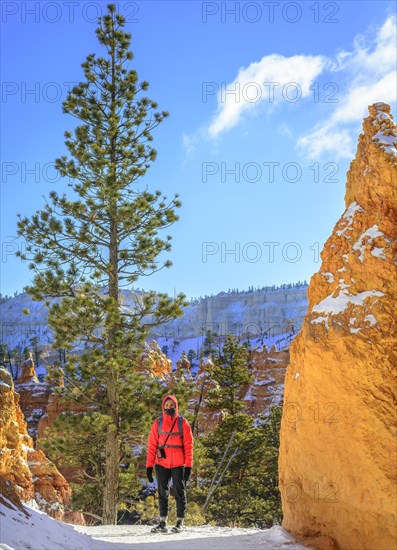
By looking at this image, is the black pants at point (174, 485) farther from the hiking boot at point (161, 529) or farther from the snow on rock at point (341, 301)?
the snow on rock at point (341, 301)

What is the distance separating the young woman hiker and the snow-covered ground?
406mm

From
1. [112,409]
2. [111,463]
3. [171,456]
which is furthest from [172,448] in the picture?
[112,409]

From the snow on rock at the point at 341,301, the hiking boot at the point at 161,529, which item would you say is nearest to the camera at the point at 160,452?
the hiking boot at the point at 161,529

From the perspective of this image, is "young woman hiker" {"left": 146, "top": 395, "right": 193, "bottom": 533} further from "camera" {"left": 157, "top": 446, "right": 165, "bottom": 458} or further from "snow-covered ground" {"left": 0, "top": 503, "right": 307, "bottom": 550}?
"snow-covered ground" {"left": 0, "top": 503, "right": 307, "bottom": 550}

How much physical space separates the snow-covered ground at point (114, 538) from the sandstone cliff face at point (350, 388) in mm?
361

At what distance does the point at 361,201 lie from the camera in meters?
6.44

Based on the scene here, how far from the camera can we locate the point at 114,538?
679 centimetres

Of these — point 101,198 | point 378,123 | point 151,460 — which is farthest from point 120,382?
point 378,123

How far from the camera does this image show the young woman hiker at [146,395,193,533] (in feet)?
23.0

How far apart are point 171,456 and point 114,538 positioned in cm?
130

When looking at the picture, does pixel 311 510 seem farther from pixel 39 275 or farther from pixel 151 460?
pixel 39 275

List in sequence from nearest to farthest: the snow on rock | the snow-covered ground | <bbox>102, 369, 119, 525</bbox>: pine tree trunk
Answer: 1. the snow-covered ground
2. the snow on rock
3. <bbox>102, 369, 119, 525</bbox>: pine tree trunk

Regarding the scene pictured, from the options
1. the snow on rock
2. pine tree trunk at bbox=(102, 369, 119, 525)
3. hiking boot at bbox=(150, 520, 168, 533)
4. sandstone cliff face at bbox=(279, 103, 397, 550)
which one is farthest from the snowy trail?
pine tree trunk at bbox=(102, 369, 119, 525)

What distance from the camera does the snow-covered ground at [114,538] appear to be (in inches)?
168
